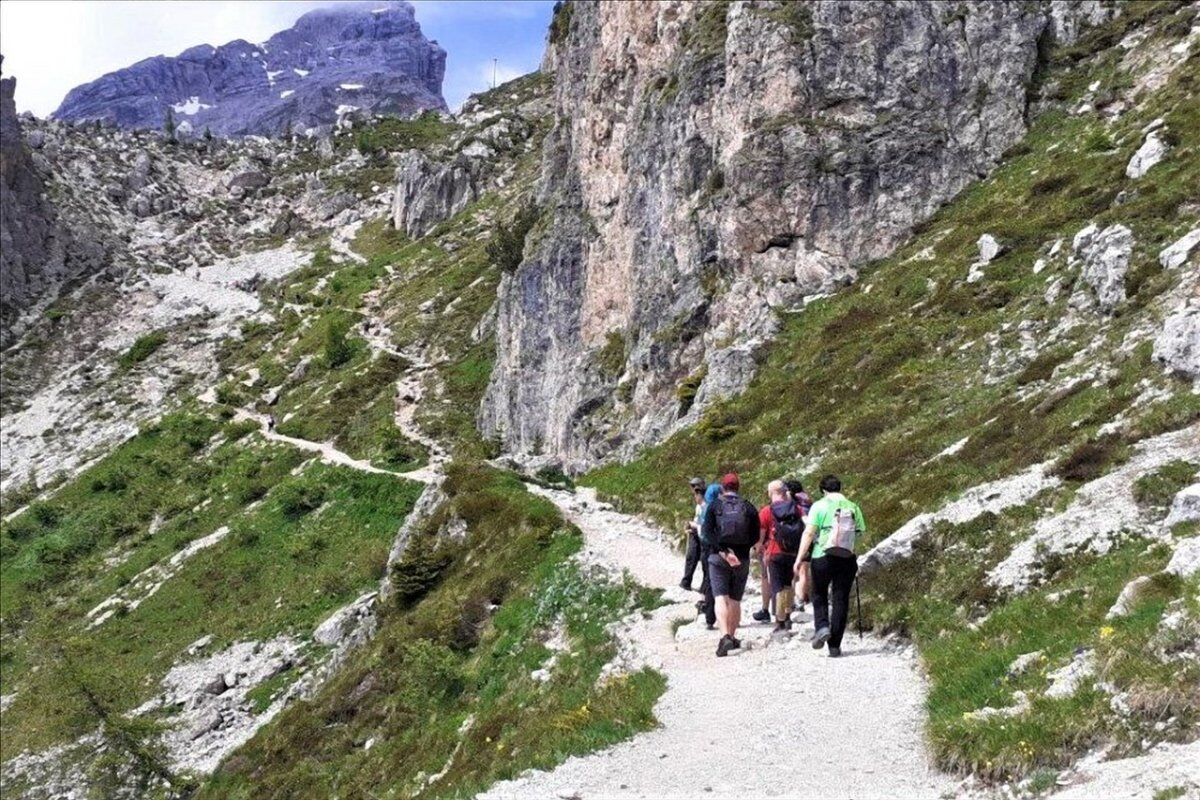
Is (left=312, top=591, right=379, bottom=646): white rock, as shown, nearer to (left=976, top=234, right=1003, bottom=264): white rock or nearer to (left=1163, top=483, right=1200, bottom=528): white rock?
(left=976, top=234, right=1003, bottom=264): white rock

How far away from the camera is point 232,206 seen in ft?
543

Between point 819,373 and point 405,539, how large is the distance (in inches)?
717

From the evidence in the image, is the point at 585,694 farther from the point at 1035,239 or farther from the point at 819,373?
the point at 1035,239

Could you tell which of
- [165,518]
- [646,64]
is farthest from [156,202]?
[646,64]

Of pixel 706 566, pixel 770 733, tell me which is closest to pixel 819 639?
pixel 706 566

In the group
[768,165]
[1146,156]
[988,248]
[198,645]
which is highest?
[768,165]

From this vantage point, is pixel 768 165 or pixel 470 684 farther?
pixel 768 165

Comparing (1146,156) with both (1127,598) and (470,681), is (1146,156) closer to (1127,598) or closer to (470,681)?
(1127,598)

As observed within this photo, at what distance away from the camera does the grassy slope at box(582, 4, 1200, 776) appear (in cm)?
1006

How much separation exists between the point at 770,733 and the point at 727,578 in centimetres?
486

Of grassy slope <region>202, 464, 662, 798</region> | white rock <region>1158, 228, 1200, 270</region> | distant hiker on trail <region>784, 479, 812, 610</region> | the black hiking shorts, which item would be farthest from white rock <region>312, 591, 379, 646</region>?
white rock <region>1158, 228, 1200, 270</region>

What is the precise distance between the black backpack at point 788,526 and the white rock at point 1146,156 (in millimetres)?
25255

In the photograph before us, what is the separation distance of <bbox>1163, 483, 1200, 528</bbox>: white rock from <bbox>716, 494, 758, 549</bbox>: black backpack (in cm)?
662

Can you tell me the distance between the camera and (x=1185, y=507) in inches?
518
